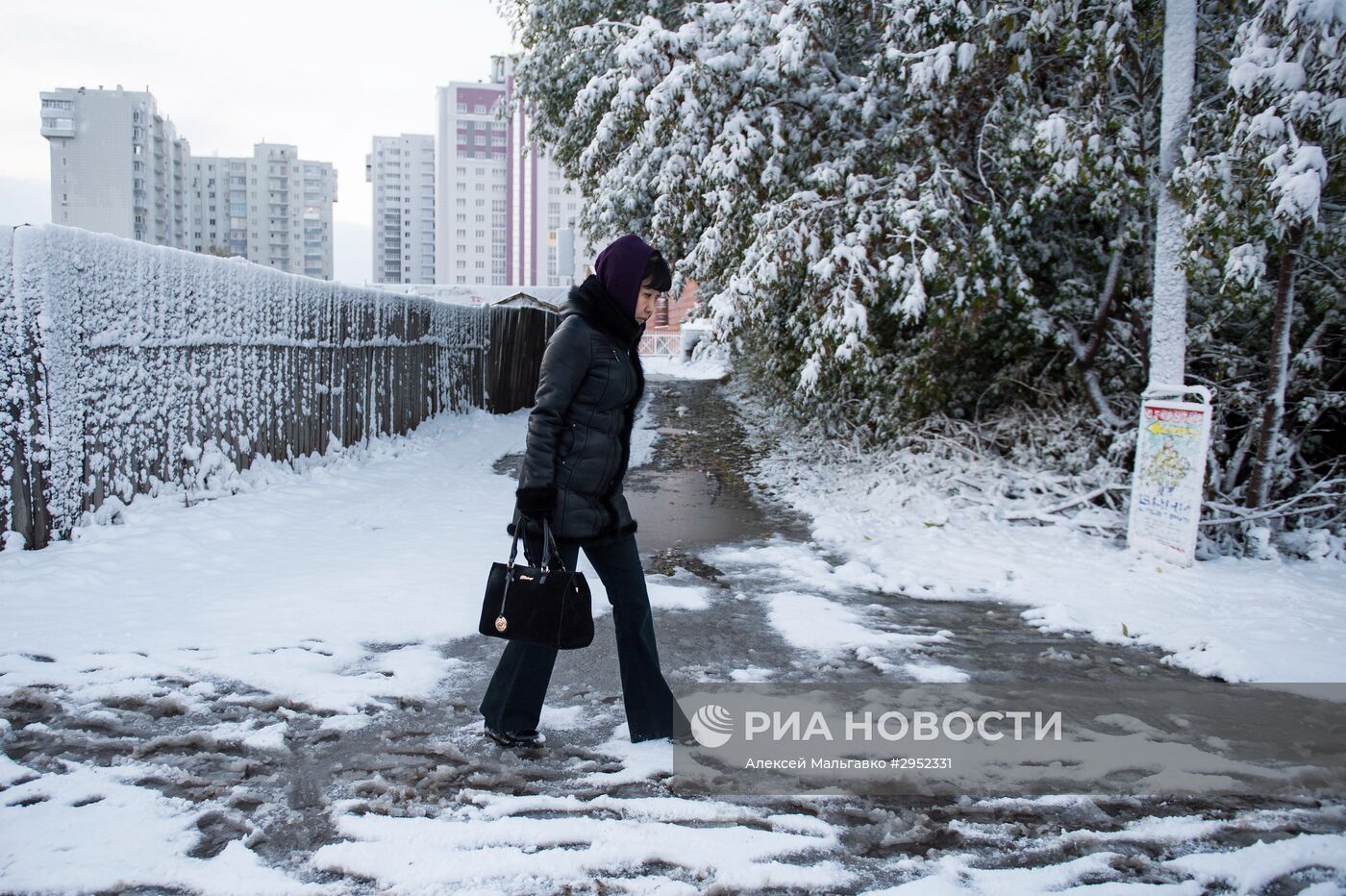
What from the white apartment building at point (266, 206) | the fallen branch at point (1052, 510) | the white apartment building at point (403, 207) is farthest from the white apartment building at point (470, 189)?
the fallen branch at point (1052, 510)

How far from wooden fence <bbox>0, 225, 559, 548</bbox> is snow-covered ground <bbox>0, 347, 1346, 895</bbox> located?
370 millimetres

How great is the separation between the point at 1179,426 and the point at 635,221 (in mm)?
8466

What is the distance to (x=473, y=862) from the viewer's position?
2.49 metres

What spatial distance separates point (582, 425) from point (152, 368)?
15.2 feet

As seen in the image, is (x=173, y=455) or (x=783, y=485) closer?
(x=173, y=455)

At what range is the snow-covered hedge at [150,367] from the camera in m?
5.29

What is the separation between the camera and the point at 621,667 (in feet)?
10.8

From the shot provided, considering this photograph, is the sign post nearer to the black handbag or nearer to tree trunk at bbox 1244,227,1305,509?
tree trunk at bbox 1244,227,1305,509

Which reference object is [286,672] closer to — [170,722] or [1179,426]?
[170,722]

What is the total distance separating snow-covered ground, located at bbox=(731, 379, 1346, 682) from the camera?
14.8 ft

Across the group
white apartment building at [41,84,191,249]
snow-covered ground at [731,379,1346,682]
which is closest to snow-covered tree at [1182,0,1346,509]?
snow-covered ground at [731,379,1346,682]

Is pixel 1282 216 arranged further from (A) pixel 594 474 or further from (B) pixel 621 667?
(B) pixel 621 667

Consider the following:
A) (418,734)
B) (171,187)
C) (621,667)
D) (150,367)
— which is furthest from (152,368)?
(171,187)

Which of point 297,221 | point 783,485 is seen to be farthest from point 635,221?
point 297,221
